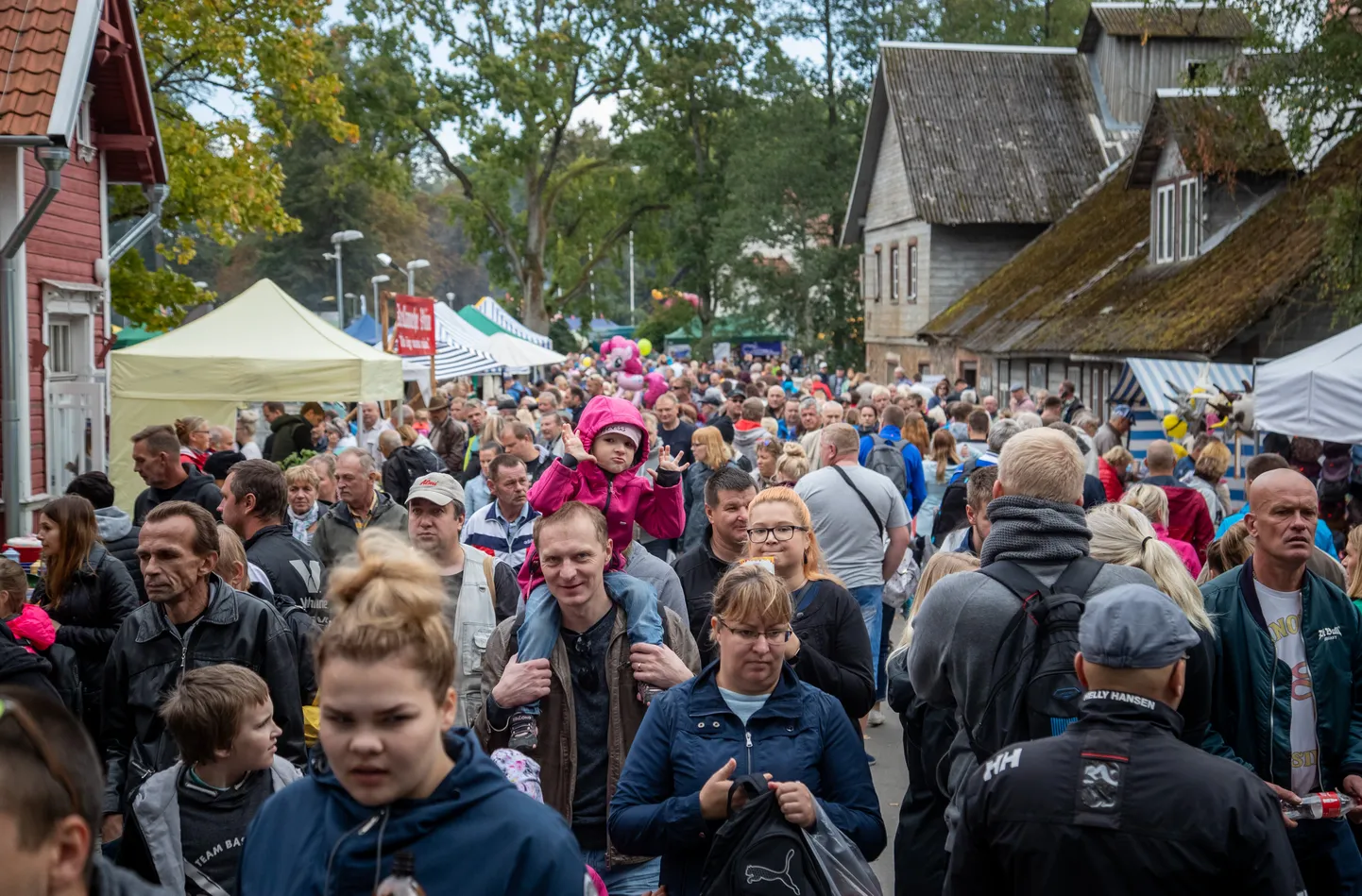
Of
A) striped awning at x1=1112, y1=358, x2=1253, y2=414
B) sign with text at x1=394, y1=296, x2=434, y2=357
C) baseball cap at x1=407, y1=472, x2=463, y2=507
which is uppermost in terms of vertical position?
sign with text at x1=394, y1=296, x2=434, y2=357

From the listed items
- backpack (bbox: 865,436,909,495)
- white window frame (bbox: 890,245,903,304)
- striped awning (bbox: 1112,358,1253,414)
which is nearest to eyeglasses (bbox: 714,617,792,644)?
backpack (bbox: 865,436,909,495)

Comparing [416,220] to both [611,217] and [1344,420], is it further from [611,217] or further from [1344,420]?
[1344,420]

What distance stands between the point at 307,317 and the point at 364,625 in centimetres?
1343

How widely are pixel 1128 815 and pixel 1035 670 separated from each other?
93 centimetres

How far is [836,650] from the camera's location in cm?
561

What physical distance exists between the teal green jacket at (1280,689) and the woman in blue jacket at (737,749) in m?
1.44

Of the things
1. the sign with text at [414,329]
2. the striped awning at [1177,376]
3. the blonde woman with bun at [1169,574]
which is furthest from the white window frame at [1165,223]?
the blonde woman with bun at [1169,574]

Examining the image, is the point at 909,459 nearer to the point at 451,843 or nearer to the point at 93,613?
the point at 93,613

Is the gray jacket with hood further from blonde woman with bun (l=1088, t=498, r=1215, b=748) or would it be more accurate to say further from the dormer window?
the dormer window

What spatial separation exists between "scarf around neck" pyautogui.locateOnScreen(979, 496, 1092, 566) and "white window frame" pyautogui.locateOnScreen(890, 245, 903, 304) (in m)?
34.9

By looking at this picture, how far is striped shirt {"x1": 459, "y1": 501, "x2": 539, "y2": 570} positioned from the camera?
825 centimetres

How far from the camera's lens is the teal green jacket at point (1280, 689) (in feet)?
16.0

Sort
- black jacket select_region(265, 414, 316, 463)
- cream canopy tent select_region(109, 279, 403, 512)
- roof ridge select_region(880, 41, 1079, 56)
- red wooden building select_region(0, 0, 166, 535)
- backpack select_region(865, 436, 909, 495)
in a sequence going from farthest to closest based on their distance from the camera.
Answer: roof ridge select_region(880, 41, 1079, 56), black jacket select_region(265, 414, 316, 463), cream canopy tent select_region(109, 279, 403, 512), red wooden building select_region(0, 0, 166, 535), backpack select_region(865, 436, 909, 495)

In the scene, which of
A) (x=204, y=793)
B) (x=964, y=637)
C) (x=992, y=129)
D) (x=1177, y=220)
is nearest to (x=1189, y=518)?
(x=964, y=637)
